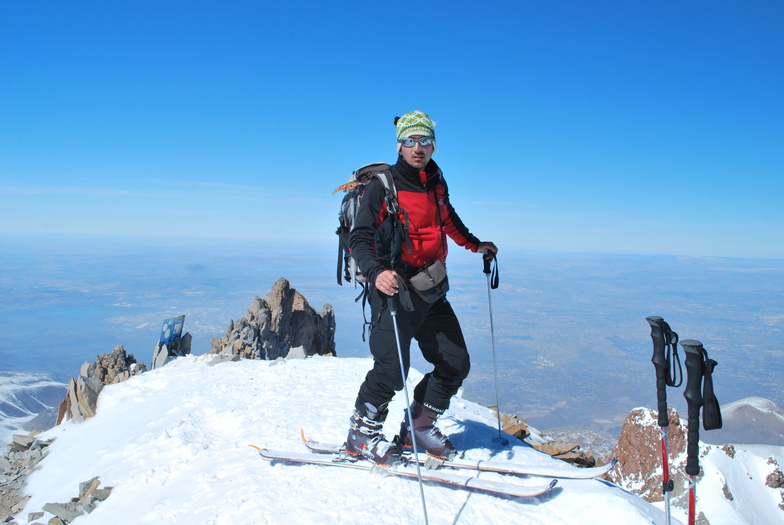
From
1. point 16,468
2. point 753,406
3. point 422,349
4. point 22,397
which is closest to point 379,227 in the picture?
point 422,349

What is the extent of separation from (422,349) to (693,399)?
8.05ft

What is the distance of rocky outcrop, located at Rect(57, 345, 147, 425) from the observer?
Answer: 1012 centimetres

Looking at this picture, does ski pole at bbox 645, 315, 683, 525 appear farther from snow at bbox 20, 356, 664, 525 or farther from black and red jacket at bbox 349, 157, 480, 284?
black and red jacket at bbox 349, 157, 480, 284

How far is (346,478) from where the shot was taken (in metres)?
4.26

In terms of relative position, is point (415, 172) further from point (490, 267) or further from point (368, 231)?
point (490, 267)

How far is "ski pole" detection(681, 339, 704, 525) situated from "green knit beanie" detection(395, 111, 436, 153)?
2.89 metres

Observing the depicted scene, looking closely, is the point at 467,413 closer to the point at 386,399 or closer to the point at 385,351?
the point at 386,399

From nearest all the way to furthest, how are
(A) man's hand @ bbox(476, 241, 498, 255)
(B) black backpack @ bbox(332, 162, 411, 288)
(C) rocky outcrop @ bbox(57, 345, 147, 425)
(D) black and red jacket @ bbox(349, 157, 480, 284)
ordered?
(D) black and red jacket @ bbox(349, 157, 480, 284) → (B) black backpack @ bbox(332, 162, 411, 288) → (A) man's hand @ bbox(476, 241, 498, 255) → (C) rocky outcrop @ bbox(57, 345, 147, 425)

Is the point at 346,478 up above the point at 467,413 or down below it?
above

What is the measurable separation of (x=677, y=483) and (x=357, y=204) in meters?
9.43

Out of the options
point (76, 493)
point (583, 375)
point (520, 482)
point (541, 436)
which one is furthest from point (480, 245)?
point (583, 375)

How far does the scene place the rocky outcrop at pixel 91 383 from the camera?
399 inches

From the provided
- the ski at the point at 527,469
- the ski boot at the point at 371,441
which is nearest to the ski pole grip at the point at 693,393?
the ski at the point at 527,469

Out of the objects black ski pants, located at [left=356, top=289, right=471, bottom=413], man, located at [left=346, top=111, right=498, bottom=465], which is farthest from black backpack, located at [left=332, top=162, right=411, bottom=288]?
black ski pants, located at [left=356, top=289, right=471, bottom=413]
